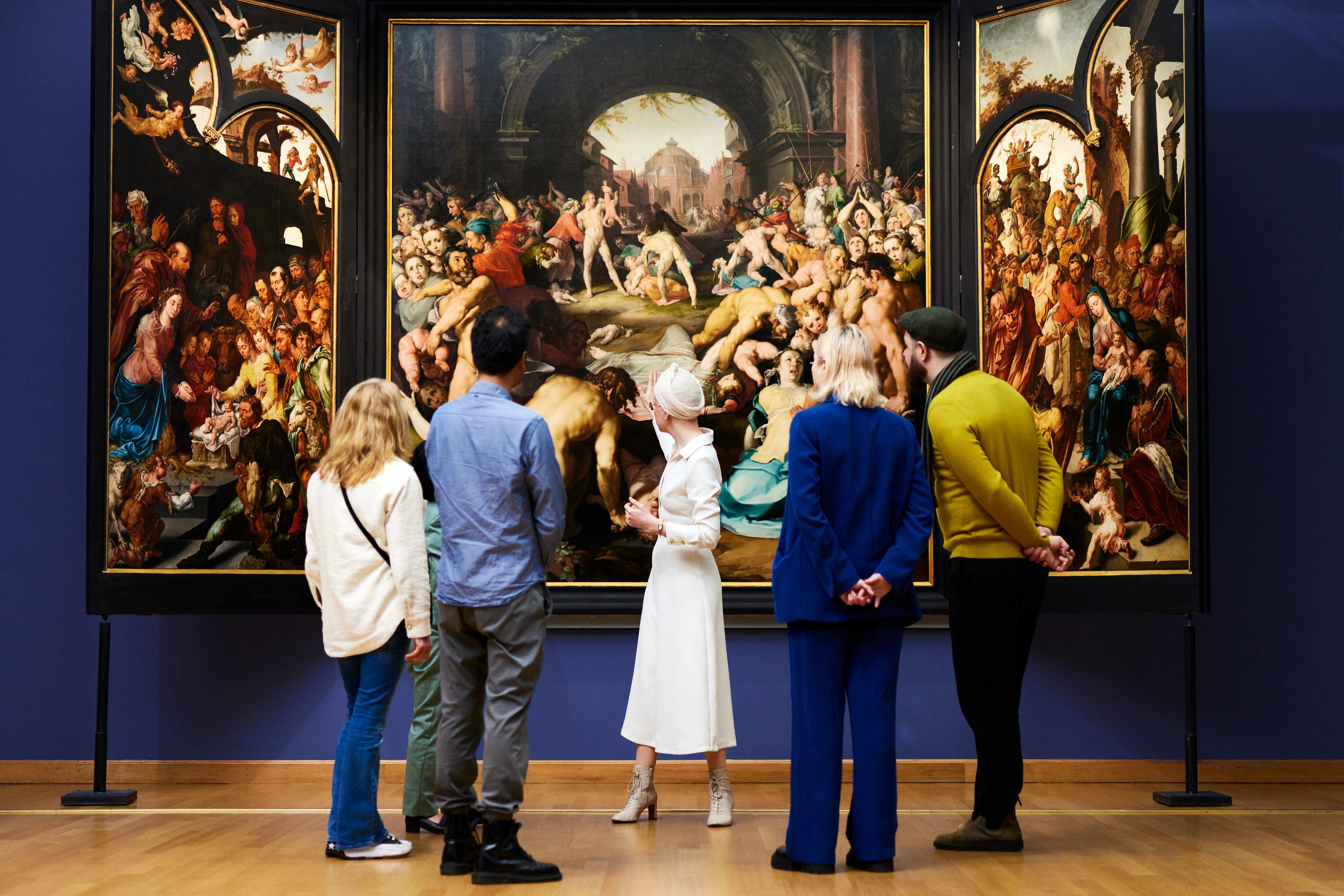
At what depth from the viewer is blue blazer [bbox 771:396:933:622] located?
386cm

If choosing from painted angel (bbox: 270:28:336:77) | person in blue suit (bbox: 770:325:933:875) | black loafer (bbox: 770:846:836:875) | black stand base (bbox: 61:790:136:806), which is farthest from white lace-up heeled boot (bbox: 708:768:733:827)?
painted angel (bbox: 270:28:336:77)

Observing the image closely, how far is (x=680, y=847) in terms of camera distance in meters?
4.43

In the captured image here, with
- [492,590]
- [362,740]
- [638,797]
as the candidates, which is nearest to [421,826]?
[362,740]

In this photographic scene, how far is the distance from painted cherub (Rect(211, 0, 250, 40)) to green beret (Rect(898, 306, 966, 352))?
3.81 m

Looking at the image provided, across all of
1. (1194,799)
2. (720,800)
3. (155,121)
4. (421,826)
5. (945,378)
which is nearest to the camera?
(945,378)

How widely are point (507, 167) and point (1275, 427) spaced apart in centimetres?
440

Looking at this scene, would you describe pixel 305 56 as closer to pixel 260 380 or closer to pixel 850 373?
pixel 260 380

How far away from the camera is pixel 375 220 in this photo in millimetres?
6258

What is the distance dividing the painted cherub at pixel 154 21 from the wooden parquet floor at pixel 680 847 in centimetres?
376

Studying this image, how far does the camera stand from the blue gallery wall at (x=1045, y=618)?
19.9ft

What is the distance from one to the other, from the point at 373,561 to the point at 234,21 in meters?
3.34

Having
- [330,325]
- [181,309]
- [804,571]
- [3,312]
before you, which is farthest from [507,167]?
[804,571]

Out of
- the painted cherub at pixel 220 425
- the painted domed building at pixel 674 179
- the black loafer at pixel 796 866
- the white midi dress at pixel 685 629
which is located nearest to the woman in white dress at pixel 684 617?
the white midi dress at pixel 685 629

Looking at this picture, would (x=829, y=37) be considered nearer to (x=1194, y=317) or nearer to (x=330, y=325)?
(x=1194, y=317)
